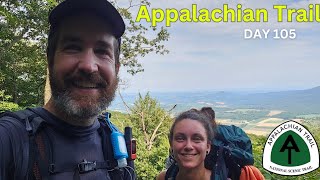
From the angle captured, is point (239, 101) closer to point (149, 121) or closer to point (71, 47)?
point (149, 121)

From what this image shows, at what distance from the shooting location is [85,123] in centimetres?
142

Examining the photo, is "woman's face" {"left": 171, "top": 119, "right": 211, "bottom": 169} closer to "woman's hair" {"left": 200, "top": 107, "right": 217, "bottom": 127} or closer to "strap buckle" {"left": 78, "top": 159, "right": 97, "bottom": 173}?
"woman's hair" {"left": 200, "top": 107, "right": 217, "bottom": 127}

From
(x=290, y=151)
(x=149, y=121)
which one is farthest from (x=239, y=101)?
(x=290, y=151)

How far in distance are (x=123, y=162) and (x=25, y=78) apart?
Result: 1632cm

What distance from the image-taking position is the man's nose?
133 cm

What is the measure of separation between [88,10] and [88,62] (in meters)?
0.19

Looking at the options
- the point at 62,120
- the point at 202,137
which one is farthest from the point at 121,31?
the point at 202,137

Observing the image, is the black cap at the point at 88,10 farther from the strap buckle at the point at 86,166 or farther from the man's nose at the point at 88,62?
the strap buckle at the point at 86,166

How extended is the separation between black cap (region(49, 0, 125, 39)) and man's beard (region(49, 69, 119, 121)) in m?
0.19

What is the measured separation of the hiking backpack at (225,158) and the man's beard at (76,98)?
1540 mm

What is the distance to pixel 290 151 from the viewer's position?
5.25 metres

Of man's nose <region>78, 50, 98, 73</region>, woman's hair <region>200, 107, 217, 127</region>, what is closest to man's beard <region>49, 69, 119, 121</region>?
man's nose <region>78, 50, 98, 73</region>

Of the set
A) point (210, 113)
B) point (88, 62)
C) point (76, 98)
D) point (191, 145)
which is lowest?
point (191, 145)

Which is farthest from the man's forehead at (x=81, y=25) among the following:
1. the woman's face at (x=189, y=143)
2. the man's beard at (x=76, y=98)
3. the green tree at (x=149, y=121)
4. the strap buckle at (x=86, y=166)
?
the green tree at (x=149, y=121)
